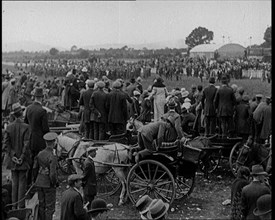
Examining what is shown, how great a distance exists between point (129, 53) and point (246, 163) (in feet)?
144

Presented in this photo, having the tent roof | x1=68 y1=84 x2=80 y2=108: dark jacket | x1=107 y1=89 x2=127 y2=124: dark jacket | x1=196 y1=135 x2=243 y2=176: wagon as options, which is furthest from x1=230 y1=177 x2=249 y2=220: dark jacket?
the tent roof

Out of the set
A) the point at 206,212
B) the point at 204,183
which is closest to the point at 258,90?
the point at 204,183

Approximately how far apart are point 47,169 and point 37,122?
209 cm

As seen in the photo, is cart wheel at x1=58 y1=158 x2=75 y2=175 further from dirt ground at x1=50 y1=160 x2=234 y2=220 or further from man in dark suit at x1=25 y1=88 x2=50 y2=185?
man in dark suit at x1=25 y1=88 x2=50 y2=185

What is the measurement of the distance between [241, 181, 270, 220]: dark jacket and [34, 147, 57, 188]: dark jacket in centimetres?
296

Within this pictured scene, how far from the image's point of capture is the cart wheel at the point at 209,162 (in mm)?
9859

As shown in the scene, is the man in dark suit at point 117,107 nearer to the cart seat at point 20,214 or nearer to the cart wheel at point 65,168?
the cart wheel at point 65,168

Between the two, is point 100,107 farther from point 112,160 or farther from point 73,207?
point 73,207

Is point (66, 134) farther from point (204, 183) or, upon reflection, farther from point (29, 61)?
point (29, 61)

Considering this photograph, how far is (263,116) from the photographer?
992 centimetres

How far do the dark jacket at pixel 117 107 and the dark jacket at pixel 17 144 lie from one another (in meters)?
2.83

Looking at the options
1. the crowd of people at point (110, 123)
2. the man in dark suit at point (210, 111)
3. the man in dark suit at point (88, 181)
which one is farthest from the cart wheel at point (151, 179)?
the man in dark suit at point (210, 111)

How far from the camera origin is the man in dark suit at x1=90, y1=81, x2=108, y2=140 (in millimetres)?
10430

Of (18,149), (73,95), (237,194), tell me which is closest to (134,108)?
(73,95)
